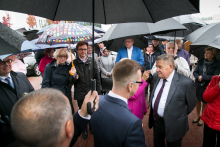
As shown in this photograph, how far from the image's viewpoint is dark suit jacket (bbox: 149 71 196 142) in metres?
2.29

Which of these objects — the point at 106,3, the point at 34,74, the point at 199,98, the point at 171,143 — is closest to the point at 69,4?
the point at 106,3

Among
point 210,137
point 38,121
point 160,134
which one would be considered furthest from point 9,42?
point 210,137

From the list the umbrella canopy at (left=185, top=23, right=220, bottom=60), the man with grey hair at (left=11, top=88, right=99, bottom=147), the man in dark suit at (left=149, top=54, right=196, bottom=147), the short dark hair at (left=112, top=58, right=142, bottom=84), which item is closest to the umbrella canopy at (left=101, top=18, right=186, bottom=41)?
the umbrella canopy at (left=185, top=23, right=220, bottom=60)

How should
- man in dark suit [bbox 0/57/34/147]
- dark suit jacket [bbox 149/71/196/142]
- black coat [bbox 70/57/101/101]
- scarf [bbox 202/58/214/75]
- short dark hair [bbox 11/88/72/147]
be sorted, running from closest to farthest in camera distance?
short dark hair [bbox 11/88/72/147] → man in dark suit [bbox 0/57/34/147] → dark suit jacket [bbox 149/71/196/142] → black coat [bbox 70/57/101/101] → scarf [bbox 202/58/214/75]

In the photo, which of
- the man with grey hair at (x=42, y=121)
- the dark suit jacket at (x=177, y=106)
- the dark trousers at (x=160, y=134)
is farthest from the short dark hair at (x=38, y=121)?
the dark trousers at (x=160, y=134)

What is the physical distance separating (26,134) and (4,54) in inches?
31.3

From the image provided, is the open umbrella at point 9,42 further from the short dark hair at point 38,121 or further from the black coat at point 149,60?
the black coat at point 149,60

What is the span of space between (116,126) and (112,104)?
0.76 ft

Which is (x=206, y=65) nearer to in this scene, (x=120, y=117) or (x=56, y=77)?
(x=120, y=117)

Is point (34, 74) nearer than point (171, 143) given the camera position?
No

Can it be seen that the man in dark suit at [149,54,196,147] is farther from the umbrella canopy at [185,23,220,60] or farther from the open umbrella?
the open umbrella

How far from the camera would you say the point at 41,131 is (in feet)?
2.75

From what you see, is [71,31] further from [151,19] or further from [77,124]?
[77,124]

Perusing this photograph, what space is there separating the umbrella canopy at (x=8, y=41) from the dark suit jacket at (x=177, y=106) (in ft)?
6.96
